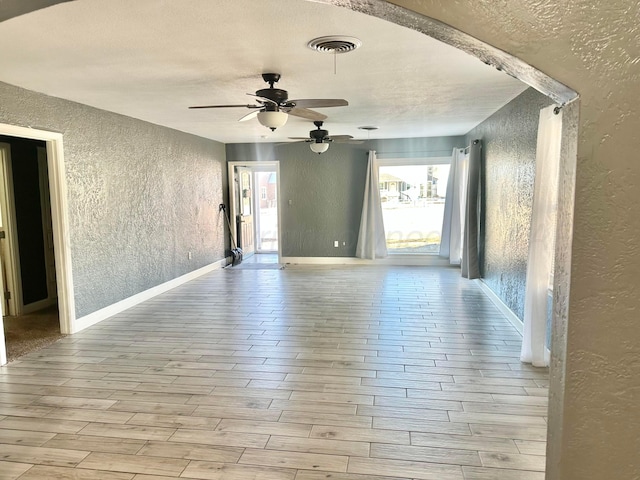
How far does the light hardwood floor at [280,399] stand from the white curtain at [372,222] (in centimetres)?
315

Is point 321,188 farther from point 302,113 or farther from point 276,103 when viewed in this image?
point 276,103

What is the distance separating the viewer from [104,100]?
4.28 metres

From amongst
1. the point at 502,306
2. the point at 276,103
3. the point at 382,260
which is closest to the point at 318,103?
the point at 276,103

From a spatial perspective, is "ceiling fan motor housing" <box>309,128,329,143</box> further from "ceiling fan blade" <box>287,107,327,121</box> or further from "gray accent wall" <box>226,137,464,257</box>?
"gray accent wall" <box>226,137,464,257</box>

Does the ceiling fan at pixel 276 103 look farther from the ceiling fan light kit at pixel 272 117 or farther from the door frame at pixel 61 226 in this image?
the door frame at pixel 61 226

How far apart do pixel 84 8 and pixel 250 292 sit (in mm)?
4264

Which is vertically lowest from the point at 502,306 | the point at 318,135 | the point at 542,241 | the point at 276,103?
the point at 502,306

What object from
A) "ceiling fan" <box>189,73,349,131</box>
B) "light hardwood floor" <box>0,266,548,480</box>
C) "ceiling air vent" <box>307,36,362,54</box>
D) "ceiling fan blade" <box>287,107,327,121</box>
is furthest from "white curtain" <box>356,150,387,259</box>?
"ceiling air vent" <box>307,36,362,54</box>

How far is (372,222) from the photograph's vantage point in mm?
7965

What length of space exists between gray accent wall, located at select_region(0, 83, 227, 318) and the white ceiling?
25 cm

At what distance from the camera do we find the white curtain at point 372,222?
791 cm

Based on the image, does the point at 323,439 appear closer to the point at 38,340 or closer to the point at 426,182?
the point at 38,340

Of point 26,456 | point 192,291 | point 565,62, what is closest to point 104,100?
point 192,291

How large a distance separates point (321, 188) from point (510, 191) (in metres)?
4.14
